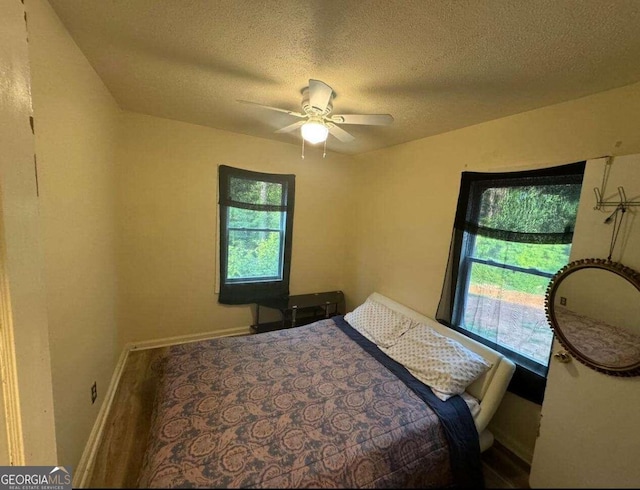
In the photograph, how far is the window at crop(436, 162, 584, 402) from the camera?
1630mm

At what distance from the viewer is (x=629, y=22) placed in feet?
3.22

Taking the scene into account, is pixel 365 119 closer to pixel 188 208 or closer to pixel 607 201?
pixel 607 201

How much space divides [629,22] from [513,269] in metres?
1.35

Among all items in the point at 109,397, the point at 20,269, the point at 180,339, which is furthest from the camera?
the point at 180,339

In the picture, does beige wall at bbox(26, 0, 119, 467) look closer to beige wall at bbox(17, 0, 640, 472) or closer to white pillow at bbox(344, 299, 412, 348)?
beige wall at bbox(17, 0, 640, 472)

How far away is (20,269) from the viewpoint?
57 cm

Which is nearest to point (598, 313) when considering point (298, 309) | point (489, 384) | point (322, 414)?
point (489, 384)

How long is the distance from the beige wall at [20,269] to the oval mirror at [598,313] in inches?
85.6

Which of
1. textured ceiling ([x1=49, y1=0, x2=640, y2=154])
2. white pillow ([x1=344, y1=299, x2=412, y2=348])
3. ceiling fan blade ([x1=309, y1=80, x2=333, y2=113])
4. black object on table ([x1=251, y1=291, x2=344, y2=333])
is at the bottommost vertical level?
black object on table ([x1=251, y1=291, x2=344, y2=333])

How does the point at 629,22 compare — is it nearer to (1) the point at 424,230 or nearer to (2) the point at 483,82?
(2) the point at 483,82

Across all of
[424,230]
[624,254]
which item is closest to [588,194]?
[624,254]

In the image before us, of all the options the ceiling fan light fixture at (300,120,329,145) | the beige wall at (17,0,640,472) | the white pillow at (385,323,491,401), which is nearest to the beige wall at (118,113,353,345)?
the beige wall at (17,0,640,472)

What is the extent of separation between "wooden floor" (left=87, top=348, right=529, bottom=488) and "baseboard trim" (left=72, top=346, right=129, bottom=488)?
28mm

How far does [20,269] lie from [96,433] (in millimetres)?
1801
